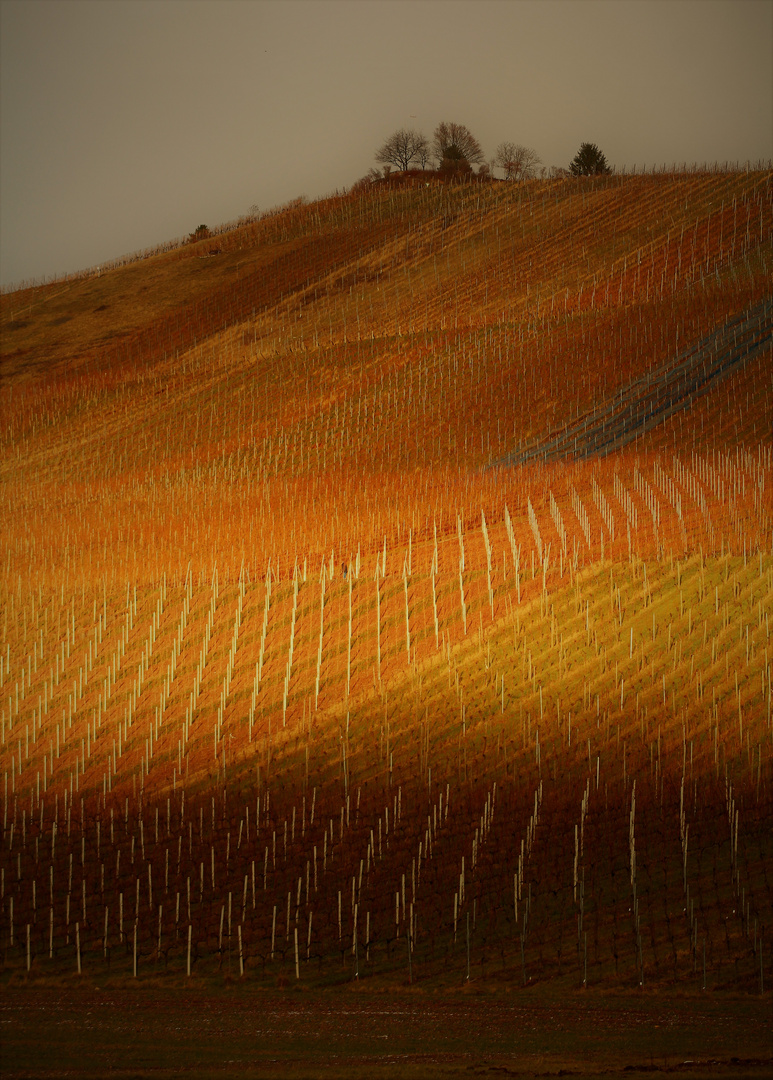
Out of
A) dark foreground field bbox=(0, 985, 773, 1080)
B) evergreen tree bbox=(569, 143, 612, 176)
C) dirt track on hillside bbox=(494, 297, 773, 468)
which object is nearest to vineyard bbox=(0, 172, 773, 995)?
dirt track on hillside bbox=(494, 297, 773, 468)

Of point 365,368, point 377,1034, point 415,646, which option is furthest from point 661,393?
point 377,1034

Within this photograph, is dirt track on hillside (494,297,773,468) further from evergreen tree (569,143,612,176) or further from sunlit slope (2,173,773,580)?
evergreen tree (569,143,612,176)

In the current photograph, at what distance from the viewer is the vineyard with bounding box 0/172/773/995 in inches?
377

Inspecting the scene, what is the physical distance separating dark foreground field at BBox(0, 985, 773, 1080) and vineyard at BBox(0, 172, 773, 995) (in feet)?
1.65

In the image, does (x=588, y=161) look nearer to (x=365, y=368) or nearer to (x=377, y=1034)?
(x=365, y=368)

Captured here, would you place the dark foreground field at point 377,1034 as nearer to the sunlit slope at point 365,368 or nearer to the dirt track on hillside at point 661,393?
the sunlit slope at point 365,368

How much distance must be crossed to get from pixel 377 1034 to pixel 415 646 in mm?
7233

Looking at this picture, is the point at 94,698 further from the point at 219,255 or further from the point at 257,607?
the point at 219,255

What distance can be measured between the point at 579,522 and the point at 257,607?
16.4 ft

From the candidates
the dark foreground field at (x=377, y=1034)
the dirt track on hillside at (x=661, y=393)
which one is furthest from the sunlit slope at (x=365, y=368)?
the dark foreground field at (x=377, y=1034)

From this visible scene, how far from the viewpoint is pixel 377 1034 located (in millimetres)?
7465

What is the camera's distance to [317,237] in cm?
3872

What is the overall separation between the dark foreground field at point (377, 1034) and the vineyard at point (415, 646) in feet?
1.65

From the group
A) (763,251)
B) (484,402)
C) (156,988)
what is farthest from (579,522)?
(763,251)
